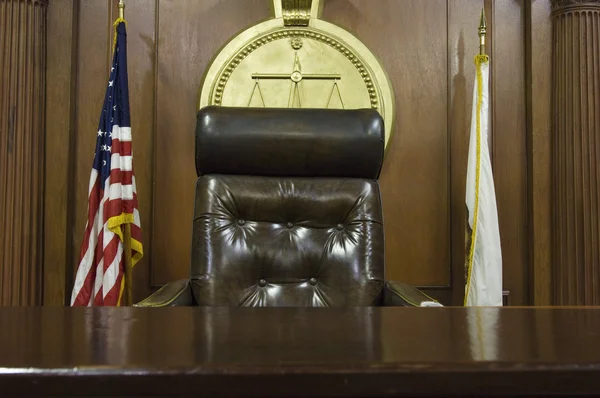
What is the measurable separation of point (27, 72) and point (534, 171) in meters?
2.30

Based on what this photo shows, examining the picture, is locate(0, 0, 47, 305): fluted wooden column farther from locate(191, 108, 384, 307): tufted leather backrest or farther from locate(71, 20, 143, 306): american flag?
locate(191, 108, 384, 307): tufted leather backrest

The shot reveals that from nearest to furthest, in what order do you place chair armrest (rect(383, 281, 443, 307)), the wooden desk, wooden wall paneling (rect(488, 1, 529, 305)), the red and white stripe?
the wooden desk
chair armrest (rect(383, 281, 443, 307))
the red and white stripe
wooden wall paneling (rect(488, 1, 529, 305))

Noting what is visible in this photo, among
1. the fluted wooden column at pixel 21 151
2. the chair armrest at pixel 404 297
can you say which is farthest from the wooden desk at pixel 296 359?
the fluted wooden column at pixel 21 151

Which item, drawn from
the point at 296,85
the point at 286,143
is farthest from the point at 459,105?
the point at 286,143

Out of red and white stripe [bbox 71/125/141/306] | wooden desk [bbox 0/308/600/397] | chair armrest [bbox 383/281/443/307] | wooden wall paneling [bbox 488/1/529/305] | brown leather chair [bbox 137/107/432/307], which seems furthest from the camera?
wooden wall paneling [bbox 488/1/529/305]

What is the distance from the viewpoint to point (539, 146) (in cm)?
286

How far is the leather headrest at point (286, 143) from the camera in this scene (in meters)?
1.90

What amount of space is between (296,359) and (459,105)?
2525mm

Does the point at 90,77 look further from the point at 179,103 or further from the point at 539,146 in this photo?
the point at 539,146

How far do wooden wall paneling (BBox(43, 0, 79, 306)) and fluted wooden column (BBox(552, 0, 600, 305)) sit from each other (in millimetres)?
2192

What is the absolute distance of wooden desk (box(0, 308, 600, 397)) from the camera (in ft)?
1.68

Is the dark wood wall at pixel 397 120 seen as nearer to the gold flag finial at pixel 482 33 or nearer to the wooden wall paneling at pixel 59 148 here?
the wooden wall paneling at pixel 59 148

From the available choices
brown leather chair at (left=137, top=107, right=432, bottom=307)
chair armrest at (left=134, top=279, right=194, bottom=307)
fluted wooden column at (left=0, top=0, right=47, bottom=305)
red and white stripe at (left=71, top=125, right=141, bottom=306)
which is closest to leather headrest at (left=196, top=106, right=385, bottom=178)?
brown leather chair at (left=137, top=107, right=432, bottom=307)

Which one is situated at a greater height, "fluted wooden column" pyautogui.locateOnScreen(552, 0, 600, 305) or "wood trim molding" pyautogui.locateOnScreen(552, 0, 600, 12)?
"wood trim molding" pyautogui.locateOnScreen(552, 0, 600, 12)
